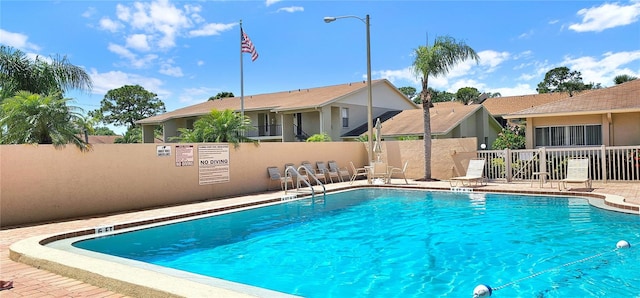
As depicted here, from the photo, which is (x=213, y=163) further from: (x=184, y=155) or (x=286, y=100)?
(x=286, y=100)

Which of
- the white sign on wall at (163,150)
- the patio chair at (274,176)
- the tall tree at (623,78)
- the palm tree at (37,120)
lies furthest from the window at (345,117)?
the tall tree at (623,78)

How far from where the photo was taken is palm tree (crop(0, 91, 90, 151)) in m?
9.63

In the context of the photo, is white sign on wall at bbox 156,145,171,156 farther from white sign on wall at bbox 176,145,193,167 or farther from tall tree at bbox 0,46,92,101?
tall tree at bbox 0,46,92,101

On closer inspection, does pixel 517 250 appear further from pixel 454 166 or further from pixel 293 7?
pixel 293 7

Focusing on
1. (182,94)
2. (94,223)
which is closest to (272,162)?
(94,223)

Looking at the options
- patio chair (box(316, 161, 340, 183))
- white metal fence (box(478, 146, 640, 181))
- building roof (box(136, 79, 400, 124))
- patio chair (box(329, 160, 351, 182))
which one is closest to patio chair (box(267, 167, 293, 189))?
patio chair (box(316, 161, 340, 183))

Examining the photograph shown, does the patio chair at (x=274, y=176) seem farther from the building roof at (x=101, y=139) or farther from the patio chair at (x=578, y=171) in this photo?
the building roof at (x=101, y=139)

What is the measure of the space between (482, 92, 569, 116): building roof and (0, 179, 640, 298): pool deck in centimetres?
2233

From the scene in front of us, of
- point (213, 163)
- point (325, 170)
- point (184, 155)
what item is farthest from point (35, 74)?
point (325, 170)

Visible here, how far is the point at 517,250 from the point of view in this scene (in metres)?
6.96

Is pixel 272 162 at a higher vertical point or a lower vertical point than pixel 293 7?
lower

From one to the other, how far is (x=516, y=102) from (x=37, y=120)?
119 feet

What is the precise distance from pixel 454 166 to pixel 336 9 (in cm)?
950

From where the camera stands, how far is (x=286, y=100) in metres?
31.8
